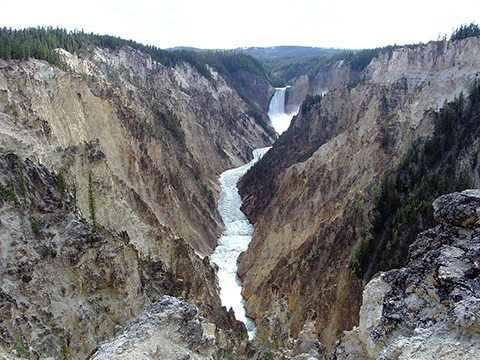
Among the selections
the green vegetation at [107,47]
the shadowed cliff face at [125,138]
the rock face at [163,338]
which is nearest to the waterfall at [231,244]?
the shadowed cliff face at [125,138]

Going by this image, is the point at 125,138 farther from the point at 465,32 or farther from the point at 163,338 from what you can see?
the point at 465,32

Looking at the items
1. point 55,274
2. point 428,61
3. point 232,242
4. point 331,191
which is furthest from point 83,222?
point 428,61

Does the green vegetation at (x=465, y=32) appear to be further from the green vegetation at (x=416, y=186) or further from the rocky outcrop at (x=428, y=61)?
the green vegetation at (x=416, y=186)

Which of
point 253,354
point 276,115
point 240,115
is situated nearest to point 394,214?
point 253,354

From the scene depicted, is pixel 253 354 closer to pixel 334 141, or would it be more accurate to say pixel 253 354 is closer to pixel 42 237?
pixel 42 237

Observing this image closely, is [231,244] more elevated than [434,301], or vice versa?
[434,301]
